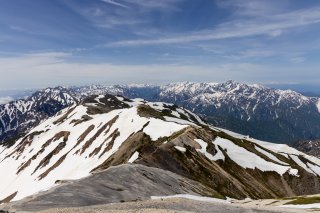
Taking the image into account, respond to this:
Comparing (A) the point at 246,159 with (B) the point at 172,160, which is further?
(A) the point at 246,159

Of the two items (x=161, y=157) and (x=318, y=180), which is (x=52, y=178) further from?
(x=318, y=180)

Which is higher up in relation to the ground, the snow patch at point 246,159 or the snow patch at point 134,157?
the snow patch at point 134,157

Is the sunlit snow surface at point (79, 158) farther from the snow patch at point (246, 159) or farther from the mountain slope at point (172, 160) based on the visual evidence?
the snow patch at point (246, 159)

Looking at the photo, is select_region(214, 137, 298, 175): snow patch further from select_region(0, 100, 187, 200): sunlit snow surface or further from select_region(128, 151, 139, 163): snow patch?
select_region(128, 151, 139, 163): snow patch

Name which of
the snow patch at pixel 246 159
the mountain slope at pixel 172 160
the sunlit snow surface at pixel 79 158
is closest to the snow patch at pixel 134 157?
the mountain slope at pixel 172 160

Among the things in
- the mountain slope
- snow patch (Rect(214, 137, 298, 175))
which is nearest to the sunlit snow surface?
the mountain slope

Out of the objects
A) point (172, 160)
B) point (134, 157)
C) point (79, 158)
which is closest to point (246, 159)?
point (172, 160)

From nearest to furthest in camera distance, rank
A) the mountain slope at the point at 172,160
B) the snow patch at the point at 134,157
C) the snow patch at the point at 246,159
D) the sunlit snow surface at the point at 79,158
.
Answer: the snow patch at the point at 134,157, the mountain slope at the point at 172,160, the snow patch at the point at 246,159, the sunlit snow surface at the point at 79,158

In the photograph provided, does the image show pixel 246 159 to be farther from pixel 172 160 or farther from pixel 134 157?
pixel 134 157

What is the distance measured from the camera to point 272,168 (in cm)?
14125

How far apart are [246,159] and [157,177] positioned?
229ft

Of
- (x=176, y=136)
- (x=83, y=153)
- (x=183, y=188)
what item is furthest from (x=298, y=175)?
(x=83, y=153)

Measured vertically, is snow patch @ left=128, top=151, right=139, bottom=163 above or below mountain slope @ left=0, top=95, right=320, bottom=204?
above

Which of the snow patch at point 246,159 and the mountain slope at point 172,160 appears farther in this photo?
the snow patch at point 246,159
